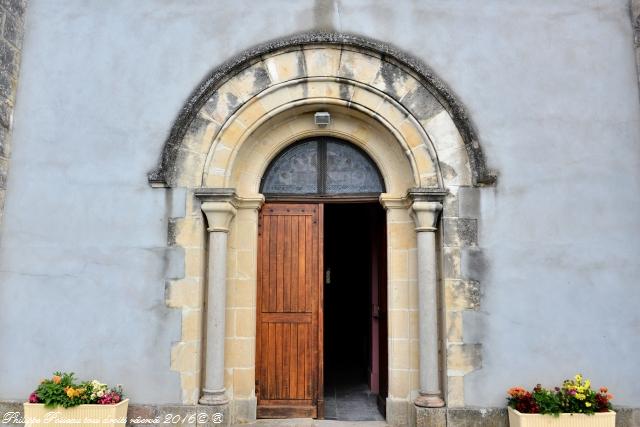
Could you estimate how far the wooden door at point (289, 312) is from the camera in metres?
5.08

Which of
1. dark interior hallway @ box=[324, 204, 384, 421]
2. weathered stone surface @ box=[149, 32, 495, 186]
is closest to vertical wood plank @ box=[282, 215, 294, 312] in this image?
weathered stone surface @ box=[149, 32, 495, 186]

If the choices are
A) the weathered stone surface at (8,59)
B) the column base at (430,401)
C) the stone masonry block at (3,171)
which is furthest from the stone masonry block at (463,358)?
the weathered stone surface at (8,59)

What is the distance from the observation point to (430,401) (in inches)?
178

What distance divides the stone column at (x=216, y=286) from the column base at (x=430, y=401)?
175 cm

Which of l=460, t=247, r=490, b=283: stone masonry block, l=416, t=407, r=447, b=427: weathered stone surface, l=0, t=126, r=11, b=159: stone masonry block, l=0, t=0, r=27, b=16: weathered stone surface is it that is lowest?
l=416, t=407, r=447, b=427: weathered stone surface

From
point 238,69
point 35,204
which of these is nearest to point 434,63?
→ point 238,69

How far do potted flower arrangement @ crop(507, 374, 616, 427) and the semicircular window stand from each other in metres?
2.39

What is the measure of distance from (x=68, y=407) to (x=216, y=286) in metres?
1.56

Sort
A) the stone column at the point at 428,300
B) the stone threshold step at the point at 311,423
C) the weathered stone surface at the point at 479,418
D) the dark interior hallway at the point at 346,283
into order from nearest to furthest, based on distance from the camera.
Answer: the weathered stone surface at the point at 479,418 → the stone column at the point at 428,300 → the stone threshold step at the point at 311,423 → the dark interior hallway at the point at 346,283

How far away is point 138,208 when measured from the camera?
4.80 meters

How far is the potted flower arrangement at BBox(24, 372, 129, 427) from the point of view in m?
4.25

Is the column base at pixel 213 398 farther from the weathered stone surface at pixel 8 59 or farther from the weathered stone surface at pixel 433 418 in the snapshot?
the weathered stone surface at pixel 8 59

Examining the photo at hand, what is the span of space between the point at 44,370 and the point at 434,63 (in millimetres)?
4689

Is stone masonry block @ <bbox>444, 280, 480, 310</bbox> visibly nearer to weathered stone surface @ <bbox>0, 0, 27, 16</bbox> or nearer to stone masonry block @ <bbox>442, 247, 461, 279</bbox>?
stone masonry block @ <bbox>442, 247, 461, 279</bbox>
